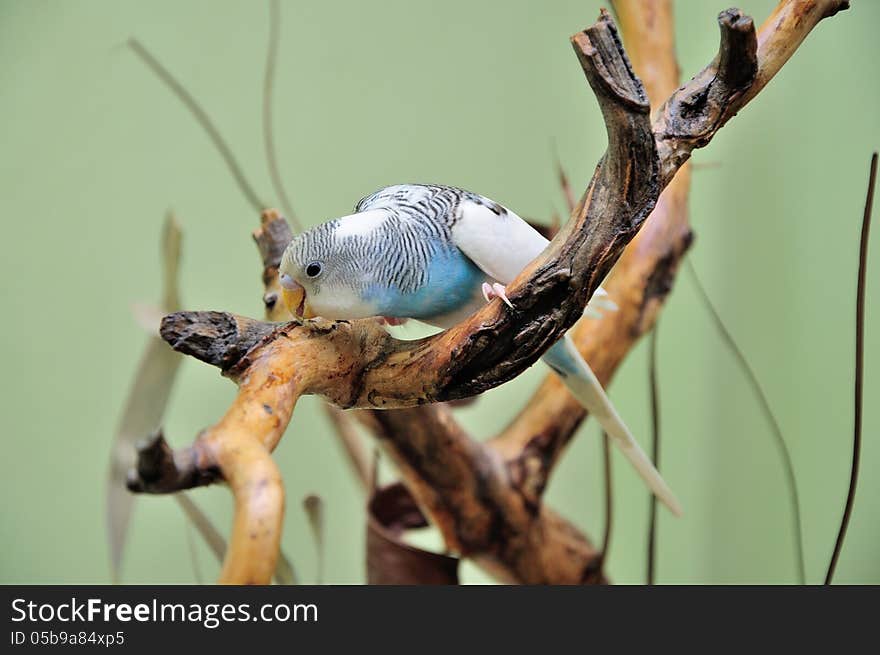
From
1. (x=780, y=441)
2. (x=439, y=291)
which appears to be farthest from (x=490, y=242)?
(x=780, y=441)

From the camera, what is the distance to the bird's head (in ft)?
1.75

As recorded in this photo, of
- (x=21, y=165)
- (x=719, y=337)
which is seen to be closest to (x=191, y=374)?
(x=21, y=165)

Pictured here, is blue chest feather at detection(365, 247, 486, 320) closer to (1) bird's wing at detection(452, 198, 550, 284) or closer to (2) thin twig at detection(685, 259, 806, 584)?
(1) bird's wing at detection(452, 198, 550, 284)

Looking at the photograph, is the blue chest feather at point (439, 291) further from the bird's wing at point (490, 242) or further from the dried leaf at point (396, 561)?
the dried leaf at point (396, 561)

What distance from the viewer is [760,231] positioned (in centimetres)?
132

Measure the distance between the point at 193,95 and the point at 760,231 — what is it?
0.95 meters

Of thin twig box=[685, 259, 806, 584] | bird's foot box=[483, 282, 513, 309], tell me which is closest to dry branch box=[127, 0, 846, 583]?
bird's foot box=[483, 282, 513, 309]

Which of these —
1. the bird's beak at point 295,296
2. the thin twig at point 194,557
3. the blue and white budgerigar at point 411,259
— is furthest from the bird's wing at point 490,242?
the thin twig at point 194,557

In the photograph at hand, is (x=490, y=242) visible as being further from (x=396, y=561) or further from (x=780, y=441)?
(x=780, y=441)

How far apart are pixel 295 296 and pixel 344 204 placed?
0.78 m

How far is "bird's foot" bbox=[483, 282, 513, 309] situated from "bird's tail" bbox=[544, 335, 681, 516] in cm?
11

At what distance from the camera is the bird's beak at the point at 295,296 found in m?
0.55

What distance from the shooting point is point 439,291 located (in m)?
0.59

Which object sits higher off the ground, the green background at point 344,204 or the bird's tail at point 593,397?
the green background at point 344,204
